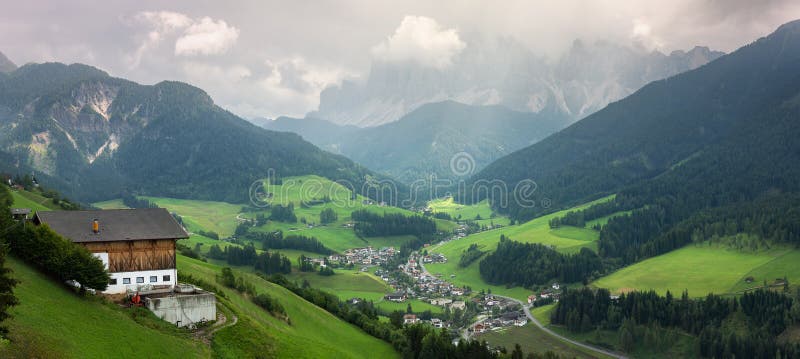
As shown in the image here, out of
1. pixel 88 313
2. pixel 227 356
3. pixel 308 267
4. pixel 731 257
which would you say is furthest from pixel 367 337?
pixel 731 257

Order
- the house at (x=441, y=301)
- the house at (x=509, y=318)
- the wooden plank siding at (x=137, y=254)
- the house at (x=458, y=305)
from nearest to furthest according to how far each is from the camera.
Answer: the wooden plank siding at (x=137, y=254) → the house at (x=509, y=318) → the house at (x=458, y=305) → the house at (x=441, y=301)

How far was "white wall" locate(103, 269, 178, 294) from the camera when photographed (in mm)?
49000

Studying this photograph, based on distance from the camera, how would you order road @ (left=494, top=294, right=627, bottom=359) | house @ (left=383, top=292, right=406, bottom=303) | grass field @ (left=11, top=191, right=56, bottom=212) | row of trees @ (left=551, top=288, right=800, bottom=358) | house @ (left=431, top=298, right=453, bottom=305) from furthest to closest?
house @ (left=383, top=292, right=406, bottom=303)
house @ (left=431, top=298, right=453, bottom=305)
road @ (left=494, top=294, right=627, bottom=359)
row of trees @ (left=551, top=288, right=800, bottom=358)
grass field @ (left=11, top=191, right=56, bottom=212)

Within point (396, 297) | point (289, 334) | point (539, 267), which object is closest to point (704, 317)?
point (539, 267)

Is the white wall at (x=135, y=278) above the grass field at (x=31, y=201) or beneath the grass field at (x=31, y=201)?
beneath

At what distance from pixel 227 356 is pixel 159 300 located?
7.22m

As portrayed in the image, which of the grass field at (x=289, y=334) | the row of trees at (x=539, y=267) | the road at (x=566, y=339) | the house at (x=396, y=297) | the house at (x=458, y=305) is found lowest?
the road at (x=566, y=339)

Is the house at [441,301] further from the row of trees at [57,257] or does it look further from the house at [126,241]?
the row of trees at [57,257]

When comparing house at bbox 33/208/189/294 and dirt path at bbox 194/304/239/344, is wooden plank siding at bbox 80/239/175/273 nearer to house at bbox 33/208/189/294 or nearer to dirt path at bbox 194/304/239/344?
house at bbox 33/208/189/294

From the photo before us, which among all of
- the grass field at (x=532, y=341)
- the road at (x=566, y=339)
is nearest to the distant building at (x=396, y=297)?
the road at (x=566, y=339)

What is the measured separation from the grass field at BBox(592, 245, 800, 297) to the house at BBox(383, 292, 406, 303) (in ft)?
177

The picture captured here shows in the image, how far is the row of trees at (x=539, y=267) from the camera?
588ft

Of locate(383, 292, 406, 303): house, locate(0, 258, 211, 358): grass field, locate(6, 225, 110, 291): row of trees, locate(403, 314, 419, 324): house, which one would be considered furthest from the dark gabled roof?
locate(383, 292, 406, 303): house

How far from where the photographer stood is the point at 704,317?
120 meters
